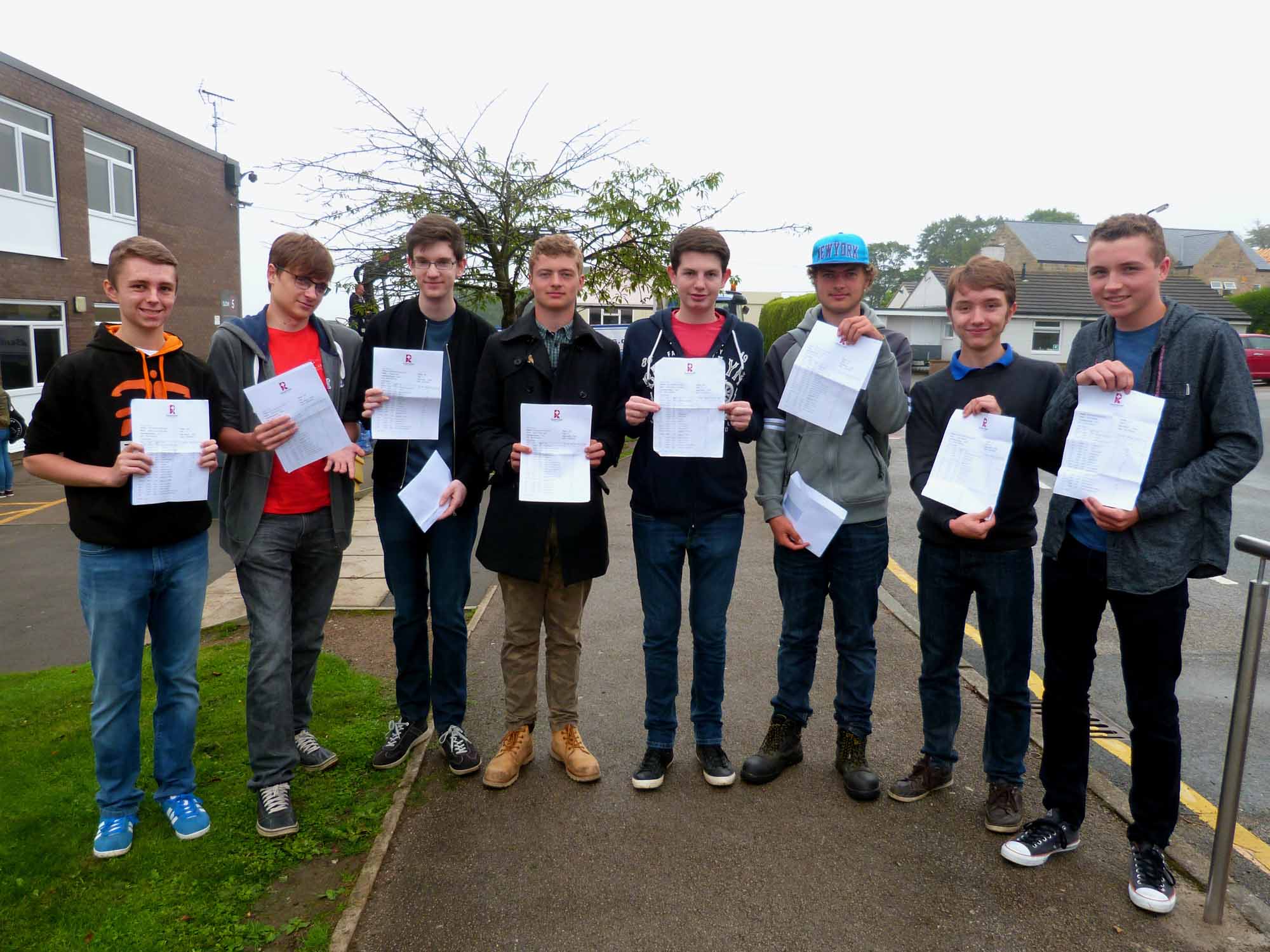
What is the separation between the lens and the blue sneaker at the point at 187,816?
338 centimetres

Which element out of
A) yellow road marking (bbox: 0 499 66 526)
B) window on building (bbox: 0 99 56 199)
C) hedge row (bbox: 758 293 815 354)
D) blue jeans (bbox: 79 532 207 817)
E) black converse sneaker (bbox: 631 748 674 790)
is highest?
window on building (bbox: 0 99 56 199)

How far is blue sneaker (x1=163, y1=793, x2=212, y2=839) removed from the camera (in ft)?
11.1

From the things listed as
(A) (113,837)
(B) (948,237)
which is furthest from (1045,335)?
(B) (948,237)

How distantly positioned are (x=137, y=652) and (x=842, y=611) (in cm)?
291

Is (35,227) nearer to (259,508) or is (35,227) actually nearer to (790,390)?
(259,508)

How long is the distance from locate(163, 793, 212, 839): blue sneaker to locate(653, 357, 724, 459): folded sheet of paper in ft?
7.75

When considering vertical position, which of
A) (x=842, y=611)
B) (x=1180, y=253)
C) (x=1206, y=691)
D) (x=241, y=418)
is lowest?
(x=1206, y=691)

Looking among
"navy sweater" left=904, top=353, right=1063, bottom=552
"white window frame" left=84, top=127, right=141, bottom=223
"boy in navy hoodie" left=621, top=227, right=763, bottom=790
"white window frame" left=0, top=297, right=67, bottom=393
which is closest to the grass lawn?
"boy in navy hoodie" left=621, top=227, right=763, bottom=790

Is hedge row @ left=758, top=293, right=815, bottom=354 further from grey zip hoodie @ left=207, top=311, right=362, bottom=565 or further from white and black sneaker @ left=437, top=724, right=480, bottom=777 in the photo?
grey zip hoodie @ left=207, top=311, right=362, bottom=565

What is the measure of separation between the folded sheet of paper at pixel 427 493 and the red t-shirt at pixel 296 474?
0.35 metres

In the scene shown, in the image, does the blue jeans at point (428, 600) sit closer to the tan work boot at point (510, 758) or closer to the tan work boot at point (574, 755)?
the tan work boot at point (510, 758)

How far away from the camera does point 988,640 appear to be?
3527 millimetres

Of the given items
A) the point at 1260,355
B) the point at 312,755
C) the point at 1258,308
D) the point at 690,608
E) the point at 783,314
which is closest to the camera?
the point at 690,608

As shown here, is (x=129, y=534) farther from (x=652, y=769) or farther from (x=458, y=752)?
(x=652, y=769)
